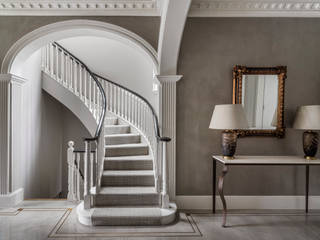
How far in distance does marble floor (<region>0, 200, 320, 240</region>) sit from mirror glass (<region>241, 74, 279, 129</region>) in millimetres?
1409

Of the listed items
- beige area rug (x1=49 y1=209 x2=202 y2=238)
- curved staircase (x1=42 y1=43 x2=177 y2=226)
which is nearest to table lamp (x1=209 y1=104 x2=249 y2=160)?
curved staircase (x1=42 y1=43 x2=177 y2=226)

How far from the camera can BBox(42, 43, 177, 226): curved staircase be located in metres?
3.46

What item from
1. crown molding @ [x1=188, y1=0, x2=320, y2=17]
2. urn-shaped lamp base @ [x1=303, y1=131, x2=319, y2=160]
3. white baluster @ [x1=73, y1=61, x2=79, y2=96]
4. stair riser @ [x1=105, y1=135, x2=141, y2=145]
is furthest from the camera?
white baluster @ [x1=73, y1=61, x2=79, y2=96]

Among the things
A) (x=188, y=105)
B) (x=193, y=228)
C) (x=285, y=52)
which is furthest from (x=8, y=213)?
(x=285, y=52)

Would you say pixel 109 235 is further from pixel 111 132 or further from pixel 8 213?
pixel 111 132

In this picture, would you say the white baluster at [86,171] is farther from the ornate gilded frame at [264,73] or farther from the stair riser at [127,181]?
the ornate gilded frame at [264,73]

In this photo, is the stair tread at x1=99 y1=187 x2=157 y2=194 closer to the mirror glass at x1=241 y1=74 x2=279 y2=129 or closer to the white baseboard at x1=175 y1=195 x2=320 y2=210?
the white baseboard at x1=175 y1=195 x2=320 y2=210

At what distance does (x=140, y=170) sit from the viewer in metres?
4.42

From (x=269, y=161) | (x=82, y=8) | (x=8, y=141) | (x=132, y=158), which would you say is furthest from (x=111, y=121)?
(x=269, y=161)

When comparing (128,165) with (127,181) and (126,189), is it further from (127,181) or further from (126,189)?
(126,189)

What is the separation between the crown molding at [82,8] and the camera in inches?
147

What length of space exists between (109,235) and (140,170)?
1.48m

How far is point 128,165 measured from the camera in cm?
443

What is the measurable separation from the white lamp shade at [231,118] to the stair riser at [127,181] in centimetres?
143
